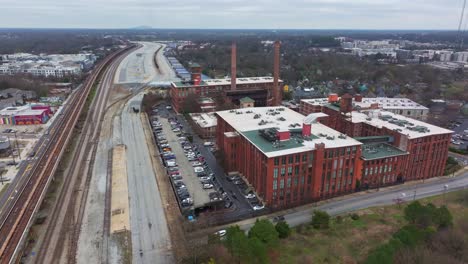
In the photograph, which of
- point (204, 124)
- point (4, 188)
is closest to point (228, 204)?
point (204, 124)

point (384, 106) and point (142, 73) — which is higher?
point (142, 73)

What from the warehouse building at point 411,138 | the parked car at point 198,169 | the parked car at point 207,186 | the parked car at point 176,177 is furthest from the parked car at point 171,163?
the warehouse building at point 411,138

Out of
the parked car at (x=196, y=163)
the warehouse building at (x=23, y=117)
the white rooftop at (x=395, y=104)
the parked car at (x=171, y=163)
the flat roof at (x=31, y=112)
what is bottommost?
the parked car at (x=196, y=163)

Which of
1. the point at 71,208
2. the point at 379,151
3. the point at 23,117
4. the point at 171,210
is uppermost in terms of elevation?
the point at 379,151

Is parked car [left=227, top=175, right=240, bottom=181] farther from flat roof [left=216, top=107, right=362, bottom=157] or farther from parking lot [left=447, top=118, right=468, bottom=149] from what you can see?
parking lot [left=447, top=118, right=468, bottom=149]

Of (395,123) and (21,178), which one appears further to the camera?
(395,123)

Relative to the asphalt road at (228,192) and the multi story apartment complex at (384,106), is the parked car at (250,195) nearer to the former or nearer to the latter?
the asphalt road at (228,192)

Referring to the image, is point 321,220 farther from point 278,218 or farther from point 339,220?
point 278,218

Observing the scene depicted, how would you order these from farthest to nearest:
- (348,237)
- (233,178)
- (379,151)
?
(233,178), (379,151), (348,237)
